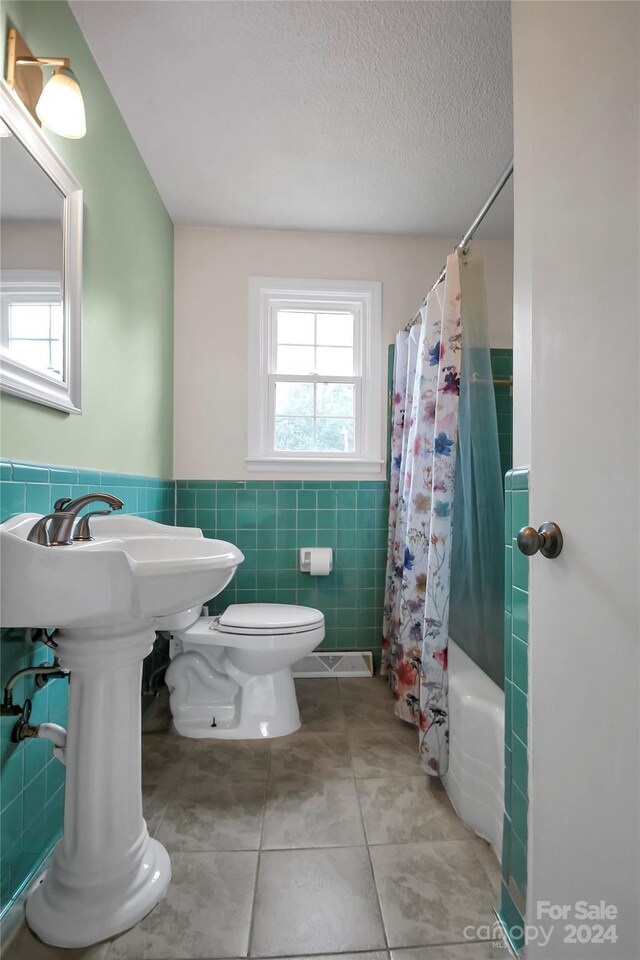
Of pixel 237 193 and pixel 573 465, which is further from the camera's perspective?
pixel 237 193

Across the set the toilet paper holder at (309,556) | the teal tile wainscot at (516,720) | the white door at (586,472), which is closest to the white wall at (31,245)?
the white door at (586,472)

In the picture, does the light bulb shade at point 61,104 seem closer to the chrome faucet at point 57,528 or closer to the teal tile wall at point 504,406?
the chrome faucet at point 57,528

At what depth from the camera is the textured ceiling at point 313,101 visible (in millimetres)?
1324

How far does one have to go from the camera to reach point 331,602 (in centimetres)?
243

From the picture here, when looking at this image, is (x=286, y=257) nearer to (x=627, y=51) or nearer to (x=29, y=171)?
(x=29, y=171)

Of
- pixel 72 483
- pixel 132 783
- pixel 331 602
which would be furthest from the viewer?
pixel 331 602

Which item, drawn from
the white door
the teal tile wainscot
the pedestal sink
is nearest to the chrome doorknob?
the white door

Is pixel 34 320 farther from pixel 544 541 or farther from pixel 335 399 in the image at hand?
pixel 335 399

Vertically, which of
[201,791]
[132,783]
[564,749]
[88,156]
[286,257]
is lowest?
[201,791]

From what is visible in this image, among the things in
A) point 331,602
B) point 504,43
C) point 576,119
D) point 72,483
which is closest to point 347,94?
point 504,43

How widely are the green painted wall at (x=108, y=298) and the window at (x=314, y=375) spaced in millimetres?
515

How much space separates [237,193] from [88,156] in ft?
2.79

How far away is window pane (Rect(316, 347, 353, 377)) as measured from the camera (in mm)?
2551

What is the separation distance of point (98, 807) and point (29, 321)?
45.6 inches
